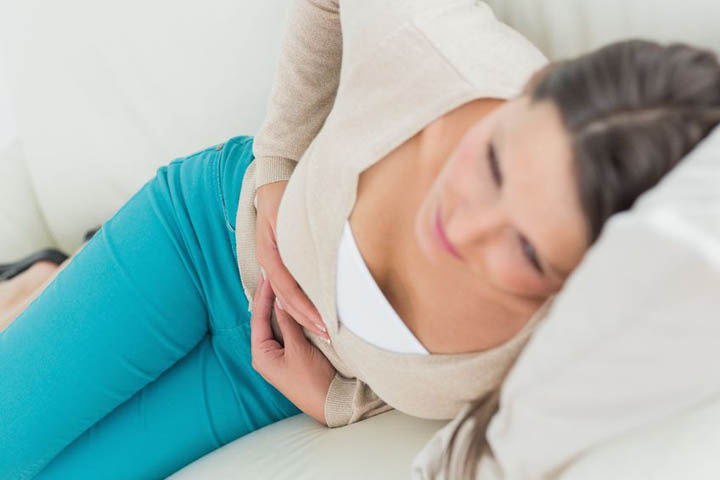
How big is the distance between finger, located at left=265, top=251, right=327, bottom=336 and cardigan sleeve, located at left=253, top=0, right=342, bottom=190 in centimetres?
14

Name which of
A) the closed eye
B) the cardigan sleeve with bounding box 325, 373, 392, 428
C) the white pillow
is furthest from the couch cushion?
the closed eye

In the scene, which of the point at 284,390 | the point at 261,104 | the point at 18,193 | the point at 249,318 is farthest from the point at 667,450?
the point at 18,193

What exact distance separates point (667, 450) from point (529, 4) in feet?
2.13

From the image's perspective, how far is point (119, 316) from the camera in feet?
3.40

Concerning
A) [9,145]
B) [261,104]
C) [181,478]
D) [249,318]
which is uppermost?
[9,145]

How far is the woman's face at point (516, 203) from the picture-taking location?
1.89 feet

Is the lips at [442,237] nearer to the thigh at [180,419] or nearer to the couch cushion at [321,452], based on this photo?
the couch cushion at [321,452]

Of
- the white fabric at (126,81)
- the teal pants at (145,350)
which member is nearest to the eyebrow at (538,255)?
the teal pants at (145,350)

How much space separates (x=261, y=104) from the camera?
1354 mm

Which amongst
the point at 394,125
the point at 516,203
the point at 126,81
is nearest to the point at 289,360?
the point at 394,125

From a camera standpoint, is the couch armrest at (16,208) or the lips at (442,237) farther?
the couch armrest at (16,208)

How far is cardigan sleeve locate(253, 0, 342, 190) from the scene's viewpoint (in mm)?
1021

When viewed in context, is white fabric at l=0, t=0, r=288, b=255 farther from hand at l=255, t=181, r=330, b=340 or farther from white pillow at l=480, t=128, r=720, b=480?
white pillow at l=480, t=128, r=720, b=480

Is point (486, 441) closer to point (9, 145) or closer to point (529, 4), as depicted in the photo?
point (529, 4)
